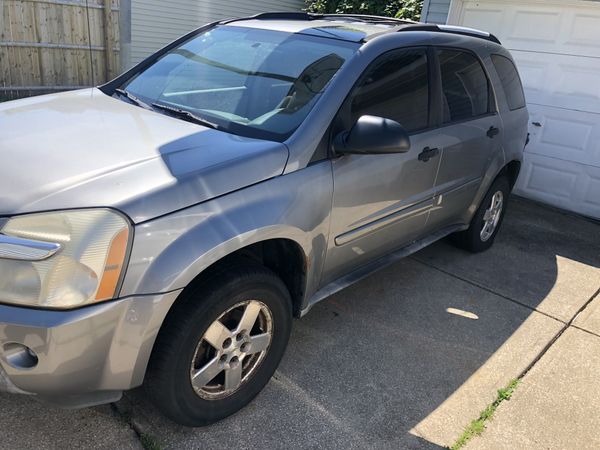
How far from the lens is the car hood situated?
1.97 meters

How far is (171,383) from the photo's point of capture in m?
2.20

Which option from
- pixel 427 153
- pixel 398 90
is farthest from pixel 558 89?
pixel 398 90

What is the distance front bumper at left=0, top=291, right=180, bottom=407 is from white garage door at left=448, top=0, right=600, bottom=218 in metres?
5.92

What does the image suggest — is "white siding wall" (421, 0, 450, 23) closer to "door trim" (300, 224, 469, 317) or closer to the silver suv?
the silver suv

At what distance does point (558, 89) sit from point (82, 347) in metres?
6.34

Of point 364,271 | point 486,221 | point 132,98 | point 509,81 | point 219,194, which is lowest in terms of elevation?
point 486,221

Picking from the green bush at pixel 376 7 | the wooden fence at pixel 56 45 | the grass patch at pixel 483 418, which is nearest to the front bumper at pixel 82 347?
the grass patch at pixel 483 418

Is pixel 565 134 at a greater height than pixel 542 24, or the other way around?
pixel 542 24

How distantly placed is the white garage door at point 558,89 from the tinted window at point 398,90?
381 cm

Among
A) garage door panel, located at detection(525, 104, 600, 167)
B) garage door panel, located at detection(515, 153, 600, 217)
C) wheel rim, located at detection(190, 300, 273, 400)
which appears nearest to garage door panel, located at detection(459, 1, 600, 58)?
garage door panel, located at detection(525, 104, 600, 167)

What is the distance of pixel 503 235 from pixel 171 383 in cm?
419

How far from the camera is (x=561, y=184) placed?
661cm

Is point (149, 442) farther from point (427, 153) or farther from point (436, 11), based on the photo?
point (436, 11)

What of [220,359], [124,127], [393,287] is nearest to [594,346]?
[393,287]
